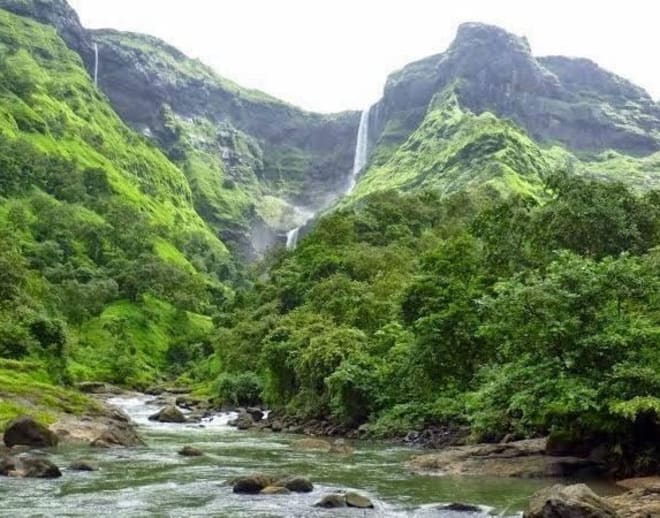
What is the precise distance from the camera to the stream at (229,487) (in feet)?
90.1

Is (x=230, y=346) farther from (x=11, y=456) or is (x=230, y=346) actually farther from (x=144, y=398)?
(x=11, y=456)

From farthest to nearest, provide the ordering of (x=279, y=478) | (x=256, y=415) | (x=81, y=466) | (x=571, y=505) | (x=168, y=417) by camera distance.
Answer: (x=256, y=415) < (x=168, y=417) < (x=81, y=466) < (x=279, y=478) < (x=571, y=505)

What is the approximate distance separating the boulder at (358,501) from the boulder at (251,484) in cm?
470

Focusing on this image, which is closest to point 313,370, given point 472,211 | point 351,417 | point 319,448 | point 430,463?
point 351,417

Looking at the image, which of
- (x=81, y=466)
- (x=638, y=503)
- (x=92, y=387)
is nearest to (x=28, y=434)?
(x=81, y=466)

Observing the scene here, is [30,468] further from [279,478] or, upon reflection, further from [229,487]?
[279,478]

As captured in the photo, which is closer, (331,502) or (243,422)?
(331,502)

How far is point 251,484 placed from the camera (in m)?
32.0

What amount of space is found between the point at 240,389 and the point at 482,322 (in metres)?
45.8

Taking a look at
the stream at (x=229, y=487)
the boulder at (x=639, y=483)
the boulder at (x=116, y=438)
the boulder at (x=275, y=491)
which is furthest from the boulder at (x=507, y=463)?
the boulder at (x=116, y=438)

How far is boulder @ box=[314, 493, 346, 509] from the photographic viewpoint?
2845 centimetres

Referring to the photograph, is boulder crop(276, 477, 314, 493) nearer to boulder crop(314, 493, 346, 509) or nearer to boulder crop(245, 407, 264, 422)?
boulder crop(314, 493, 346, 509)

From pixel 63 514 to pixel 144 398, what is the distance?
73.5 m

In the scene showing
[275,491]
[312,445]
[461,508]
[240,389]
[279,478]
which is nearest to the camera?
[461,508]
